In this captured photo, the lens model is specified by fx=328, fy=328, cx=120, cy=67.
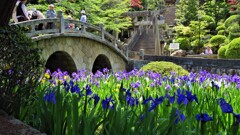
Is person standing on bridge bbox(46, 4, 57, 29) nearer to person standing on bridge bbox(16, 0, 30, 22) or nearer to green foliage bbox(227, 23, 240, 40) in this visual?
person standing on bridge bbox(16, 0, 30, 22)

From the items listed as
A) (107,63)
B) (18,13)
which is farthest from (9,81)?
(107,63)

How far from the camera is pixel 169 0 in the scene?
41.7 m

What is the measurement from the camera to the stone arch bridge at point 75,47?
40.1ft

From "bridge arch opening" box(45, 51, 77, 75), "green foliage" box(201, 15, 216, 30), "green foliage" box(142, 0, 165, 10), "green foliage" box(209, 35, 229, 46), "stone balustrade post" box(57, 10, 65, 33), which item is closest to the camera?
"stone balustrade post" box(57, 10, 65, 33)

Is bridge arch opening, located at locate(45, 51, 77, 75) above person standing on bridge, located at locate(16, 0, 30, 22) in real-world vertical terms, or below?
below

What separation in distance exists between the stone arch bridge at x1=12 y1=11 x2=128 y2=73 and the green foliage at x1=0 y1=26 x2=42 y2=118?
22.3ft

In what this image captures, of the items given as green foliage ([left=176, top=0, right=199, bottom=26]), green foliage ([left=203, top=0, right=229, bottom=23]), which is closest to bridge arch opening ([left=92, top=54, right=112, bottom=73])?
green foliage ([left=176, top=0, right=199, bottom=26])

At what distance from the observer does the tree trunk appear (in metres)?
3.61

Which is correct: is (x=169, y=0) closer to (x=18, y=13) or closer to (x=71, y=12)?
(x=71, y=12)

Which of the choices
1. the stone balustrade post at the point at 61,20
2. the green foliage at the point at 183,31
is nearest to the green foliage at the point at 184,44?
the green foliage at the point at 183,31

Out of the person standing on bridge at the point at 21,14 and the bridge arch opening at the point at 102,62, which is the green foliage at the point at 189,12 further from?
the person standing on bridge at the point at 21,14

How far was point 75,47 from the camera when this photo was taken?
14234 millimetres

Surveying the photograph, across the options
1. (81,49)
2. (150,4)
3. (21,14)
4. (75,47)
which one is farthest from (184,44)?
(21,14)

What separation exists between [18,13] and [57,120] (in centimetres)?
881
